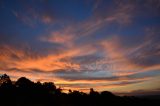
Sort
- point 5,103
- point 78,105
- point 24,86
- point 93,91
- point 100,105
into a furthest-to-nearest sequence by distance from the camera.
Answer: point 93,91 → point 24,86 → point 100,105 → point 78,105 → point 5,103

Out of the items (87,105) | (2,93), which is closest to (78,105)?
(87,105)

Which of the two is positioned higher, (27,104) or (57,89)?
(57,89)

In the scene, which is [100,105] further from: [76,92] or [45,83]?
[45,83]

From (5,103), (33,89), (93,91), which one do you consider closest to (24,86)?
(33,89)

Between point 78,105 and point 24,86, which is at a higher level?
point 24,86

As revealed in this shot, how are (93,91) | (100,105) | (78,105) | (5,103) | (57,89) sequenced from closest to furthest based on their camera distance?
(5,103) → (78,105) → (100,105) → (57,89) → (93,91)

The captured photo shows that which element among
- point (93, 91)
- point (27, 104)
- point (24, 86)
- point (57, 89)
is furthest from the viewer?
point (93, 91)

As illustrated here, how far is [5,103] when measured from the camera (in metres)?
67.8

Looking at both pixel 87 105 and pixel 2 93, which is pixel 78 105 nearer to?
pixel 87 105

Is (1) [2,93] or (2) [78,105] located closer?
(1) [2,93]

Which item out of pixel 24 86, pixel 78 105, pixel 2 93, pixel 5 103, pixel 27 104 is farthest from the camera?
pixel 24 86

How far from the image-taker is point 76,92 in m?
138

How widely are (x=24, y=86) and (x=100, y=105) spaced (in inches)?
1547

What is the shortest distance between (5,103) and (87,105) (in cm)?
3963
